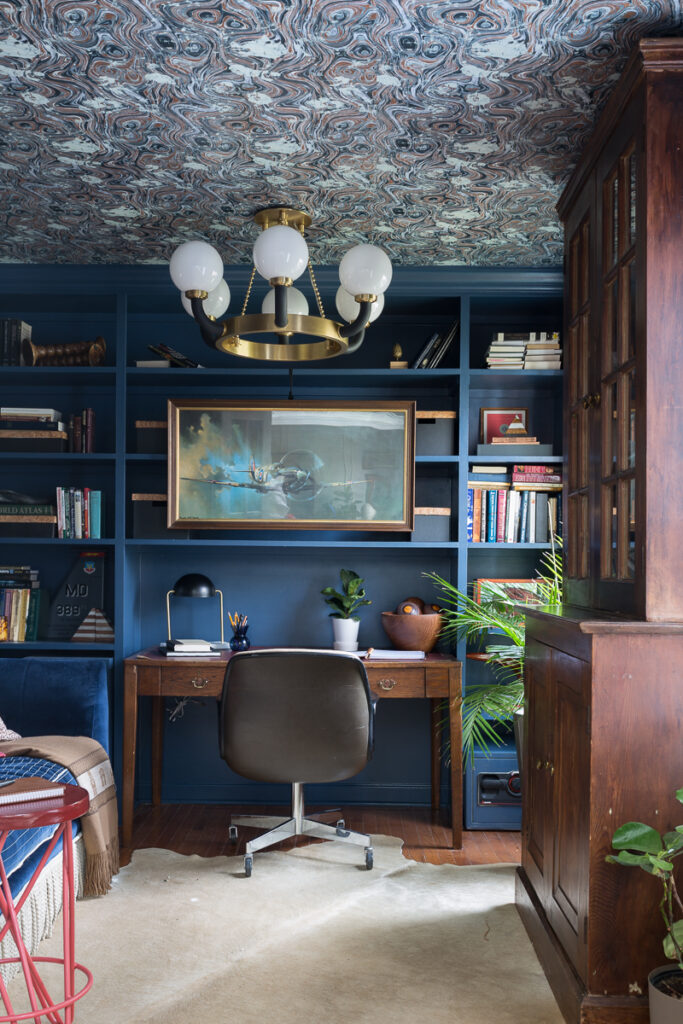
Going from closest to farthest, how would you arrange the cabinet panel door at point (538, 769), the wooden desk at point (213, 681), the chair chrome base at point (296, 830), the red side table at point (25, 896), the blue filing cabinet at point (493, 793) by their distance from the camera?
1. the red side table at point (25, 896)
2. the cabinet panel door at point (538, 769)
3. the chair chrome base at point (296, 830)
4. the wooden desk at point (213, 681)
5. the blue filing cabinet at point (493, 793)

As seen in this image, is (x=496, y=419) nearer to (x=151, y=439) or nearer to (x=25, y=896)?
(x=151, y=439)

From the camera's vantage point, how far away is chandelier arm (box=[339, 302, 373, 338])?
2824 millimetres

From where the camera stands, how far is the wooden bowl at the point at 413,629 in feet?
13.0

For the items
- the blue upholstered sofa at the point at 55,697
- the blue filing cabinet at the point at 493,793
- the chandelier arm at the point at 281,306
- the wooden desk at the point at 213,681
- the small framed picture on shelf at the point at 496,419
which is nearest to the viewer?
the chandelier arm at the point at 281,306

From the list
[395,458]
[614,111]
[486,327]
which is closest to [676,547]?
[614,111]

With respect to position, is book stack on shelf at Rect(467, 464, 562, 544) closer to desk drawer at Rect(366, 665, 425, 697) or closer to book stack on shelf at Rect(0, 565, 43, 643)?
desk drawer at Rect(366, 665, 425, 697)

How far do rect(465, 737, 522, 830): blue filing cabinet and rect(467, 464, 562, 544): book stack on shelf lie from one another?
1002 millimetres

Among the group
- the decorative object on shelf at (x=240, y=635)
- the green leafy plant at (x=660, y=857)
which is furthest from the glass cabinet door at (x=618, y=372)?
the decorative object on shelf at (x=240, y=635)

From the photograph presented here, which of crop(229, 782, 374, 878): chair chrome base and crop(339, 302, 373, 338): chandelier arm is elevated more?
crop(339, 302, 373, 338): chandelier arm

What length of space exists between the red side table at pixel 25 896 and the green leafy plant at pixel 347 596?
1.98 meters

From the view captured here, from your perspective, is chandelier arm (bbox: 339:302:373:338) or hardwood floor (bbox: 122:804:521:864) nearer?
chandelier arm (bbox: 339:302:373:338)

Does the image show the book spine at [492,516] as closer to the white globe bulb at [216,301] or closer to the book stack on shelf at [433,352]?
the book stack on shelf at [433,352]

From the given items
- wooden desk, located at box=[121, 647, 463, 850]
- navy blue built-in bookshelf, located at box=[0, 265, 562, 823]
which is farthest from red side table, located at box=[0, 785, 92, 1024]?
navy blue built-in bookshelf, located at box=[0, 265, 562, 823]

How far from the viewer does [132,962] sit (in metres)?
2.49
